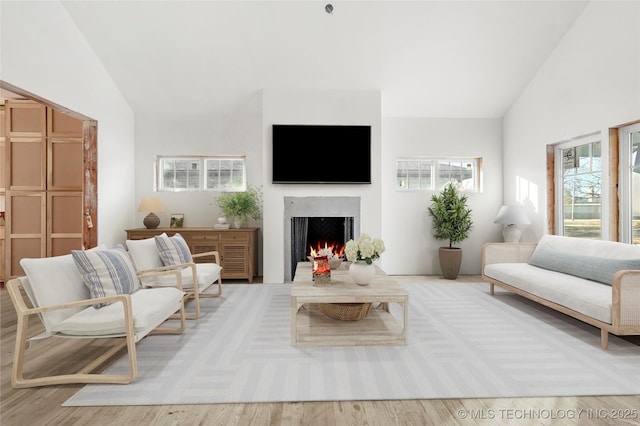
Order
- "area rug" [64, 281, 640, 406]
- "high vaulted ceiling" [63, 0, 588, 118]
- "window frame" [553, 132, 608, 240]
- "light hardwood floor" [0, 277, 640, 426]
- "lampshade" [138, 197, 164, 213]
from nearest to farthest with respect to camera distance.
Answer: "light hardwood floor" [0, 277, 640, 426], "area rug" [64, 281, 640, 406], "window frame" [553, 132, 608, 240], "high vaulted ceiling" [63, 0, 588, 118], "lampshade" [138, 197, 164, 213]

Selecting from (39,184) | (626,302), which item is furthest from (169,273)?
(626,302)

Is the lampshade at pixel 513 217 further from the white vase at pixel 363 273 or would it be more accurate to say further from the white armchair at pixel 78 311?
the white armchair at pixel 78 311

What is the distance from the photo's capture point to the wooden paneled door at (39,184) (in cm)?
509

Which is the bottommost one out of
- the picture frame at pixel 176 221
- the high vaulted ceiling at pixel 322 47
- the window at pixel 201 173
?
the picture frame at pixel 176 221

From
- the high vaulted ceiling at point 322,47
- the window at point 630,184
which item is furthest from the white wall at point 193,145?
the window at point 630,184

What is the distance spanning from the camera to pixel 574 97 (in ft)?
15.0

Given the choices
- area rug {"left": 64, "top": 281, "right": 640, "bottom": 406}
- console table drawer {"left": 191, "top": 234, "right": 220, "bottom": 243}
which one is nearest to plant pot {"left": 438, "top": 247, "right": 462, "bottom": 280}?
area rug {"left": 64, "top": 281, "right": 640, "bottom": 406}

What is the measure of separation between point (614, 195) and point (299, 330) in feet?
13.1

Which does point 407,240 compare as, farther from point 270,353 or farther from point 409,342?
point 270,353

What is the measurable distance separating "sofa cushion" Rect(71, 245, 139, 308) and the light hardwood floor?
0.72 meters

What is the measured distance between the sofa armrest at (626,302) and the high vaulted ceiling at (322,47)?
11.4 feet

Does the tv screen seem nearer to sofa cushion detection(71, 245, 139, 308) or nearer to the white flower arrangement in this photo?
the white flower arrangement

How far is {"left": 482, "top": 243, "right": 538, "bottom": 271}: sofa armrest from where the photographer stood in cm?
464

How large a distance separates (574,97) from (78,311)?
5948 millimetres
